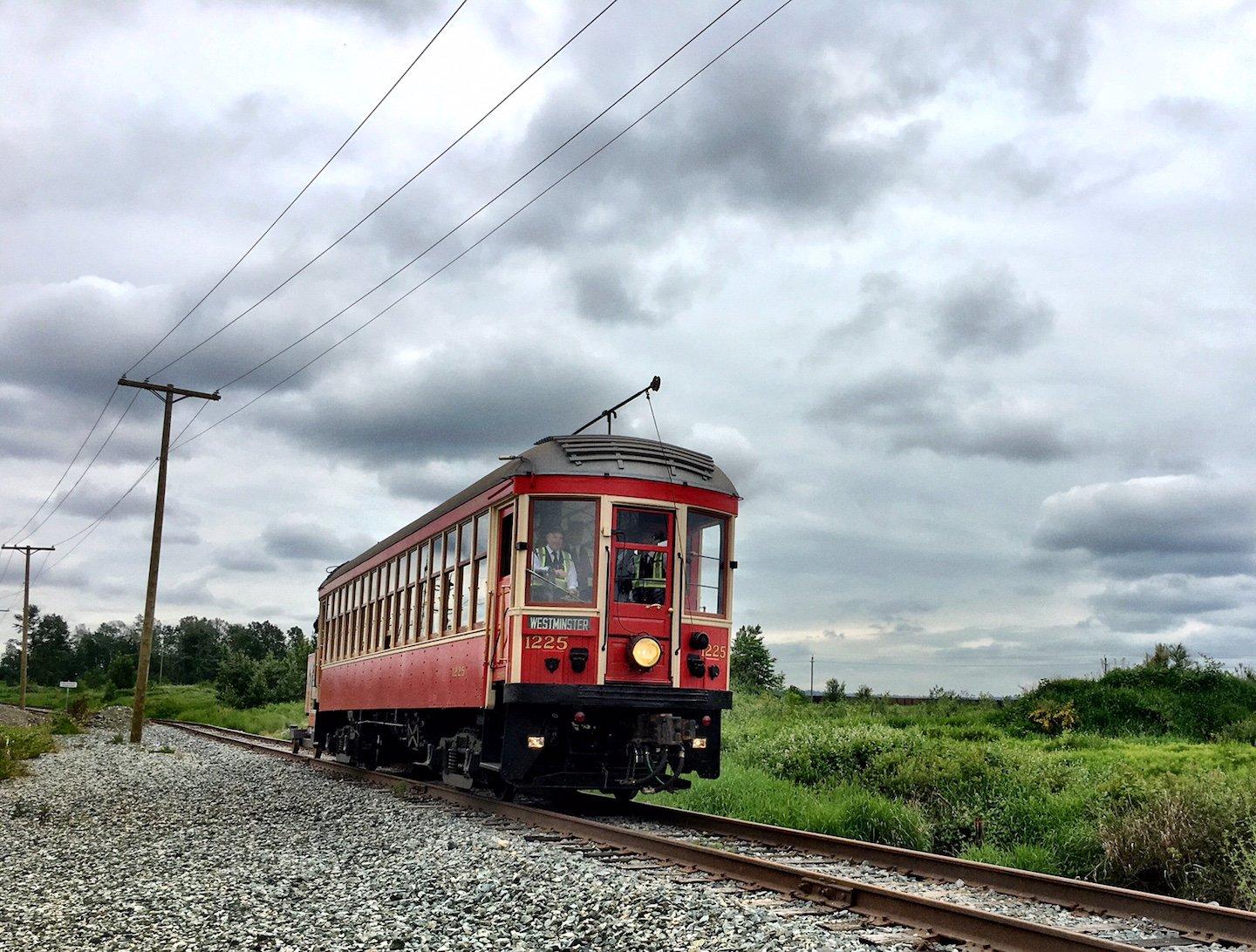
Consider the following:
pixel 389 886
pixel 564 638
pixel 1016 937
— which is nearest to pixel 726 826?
pixel 564 638

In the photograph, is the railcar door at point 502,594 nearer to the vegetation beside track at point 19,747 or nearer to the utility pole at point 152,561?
the vegetation beside track at point 19,747

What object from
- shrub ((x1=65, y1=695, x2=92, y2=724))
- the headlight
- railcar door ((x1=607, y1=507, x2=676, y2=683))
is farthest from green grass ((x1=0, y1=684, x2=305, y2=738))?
the headlight

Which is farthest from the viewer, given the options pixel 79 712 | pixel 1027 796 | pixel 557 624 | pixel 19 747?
pixel 79 712

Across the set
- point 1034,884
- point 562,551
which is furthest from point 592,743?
point 1034,884

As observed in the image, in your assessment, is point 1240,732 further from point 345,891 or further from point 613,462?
point 345,891

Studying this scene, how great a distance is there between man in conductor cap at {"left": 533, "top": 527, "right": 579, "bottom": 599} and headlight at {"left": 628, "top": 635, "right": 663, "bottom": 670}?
2.31 ft

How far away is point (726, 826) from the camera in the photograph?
34.6 feet

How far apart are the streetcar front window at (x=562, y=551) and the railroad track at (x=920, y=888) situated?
2.02 metres

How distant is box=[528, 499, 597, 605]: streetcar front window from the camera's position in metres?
11.1

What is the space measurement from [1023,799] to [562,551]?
193 inches

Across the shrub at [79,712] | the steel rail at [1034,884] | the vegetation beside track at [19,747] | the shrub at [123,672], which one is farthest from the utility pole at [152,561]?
the shrub at [123,672]

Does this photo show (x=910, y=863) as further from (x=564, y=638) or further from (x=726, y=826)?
(x=564, y=638)

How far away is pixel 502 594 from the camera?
37.0 feet

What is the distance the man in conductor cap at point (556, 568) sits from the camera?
11.1 metres
